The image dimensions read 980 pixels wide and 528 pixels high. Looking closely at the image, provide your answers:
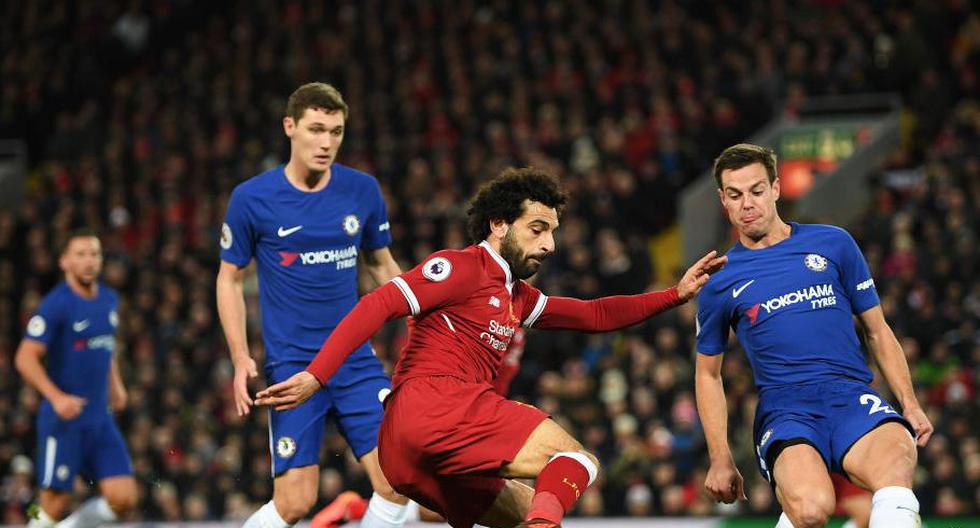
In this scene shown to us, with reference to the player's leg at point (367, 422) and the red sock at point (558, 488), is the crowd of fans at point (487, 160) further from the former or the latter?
the red sock at point (558, 488)

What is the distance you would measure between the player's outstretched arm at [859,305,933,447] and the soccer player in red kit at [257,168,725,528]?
2.52 feet

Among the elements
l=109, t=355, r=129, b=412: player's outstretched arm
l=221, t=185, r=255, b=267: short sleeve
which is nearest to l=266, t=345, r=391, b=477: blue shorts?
l=221, t=185, r=255, b=267: short sleeve

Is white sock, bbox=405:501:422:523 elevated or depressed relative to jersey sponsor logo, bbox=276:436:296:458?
depressed

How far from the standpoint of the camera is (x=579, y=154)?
689 inches

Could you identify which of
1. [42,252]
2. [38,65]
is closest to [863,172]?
[42,252]

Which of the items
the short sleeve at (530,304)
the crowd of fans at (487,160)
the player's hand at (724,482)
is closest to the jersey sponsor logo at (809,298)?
the player's hand at (724,482)

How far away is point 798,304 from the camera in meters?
6.60

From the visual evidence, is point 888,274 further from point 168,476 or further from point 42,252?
point 42,252

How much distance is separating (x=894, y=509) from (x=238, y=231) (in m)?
3.53

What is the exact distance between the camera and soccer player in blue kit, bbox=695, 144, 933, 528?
6355mm

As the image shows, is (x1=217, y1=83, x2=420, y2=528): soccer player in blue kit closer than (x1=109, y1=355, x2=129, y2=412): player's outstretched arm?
Yes

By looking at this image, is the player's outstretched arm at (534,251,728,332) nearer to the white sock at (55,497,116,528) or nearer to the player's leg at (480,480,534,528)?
the player's leg at (480,480,534,528)

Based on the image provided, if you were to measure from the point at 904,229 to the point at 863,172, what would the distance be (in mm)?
3502

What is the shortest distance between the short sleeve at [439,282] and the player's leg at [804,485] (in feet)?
5.17
